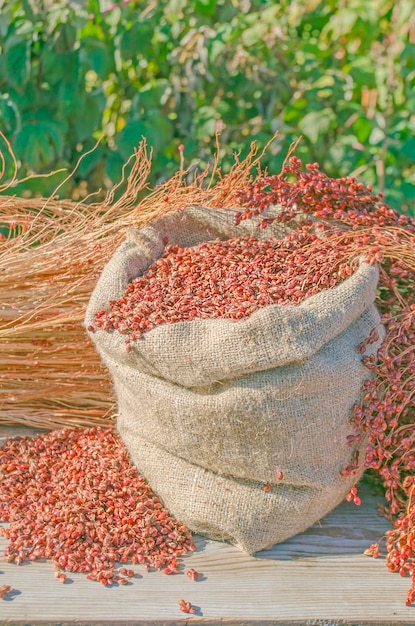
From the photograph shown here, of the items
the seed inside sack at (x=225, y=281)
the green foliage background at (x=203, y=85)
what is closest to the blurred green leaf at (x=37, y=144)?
the green foliage background at (x=203, y=85)

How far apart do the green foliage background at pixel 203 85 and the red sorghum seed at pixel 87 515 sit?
62.9 inches

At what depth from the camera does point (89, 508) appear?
5.53ft

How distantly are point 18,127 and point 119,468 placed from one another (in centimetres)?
179

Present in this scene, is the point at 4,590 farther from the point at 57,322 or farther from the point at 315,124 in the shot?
the point at 315,124

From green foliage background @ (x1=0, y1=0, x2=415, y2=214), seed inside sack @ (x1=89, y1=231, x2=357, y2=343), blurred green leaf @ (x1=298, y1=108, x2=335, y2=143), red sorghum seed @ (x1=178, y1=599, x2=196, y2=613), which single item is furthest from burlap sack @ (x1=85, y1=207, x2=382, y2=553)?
blurred green leaf @ (x1=298, y1=108, x2=335, y2=143)

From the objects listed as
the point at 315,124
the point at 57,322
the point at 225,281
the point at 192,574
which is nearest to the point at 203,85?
the point at 315,124

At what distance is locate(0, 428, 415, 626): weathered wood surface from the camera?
147cm

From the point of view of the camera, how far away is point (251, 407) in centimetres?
152

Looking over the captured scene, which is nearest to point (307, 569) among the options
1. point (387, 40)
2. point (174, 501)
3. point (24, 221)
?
point (174, 501)

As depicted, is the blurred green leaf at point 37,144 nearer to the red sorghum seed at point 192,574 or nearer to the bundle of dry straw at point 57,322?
the bundle of dry straw at point 57,322

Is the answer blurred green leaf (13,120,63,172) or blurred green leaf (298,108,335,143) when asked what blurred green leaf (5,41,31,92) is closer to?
blurred green leaf (13,120,63,172)

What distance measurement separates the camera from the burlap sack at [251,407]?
1.52m

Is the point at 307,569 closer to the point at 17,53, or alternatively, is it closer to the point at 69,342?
the point at 69,342

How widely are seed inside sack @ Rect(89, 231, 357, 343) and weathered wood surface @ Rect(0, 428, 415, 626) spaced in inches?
20.1
